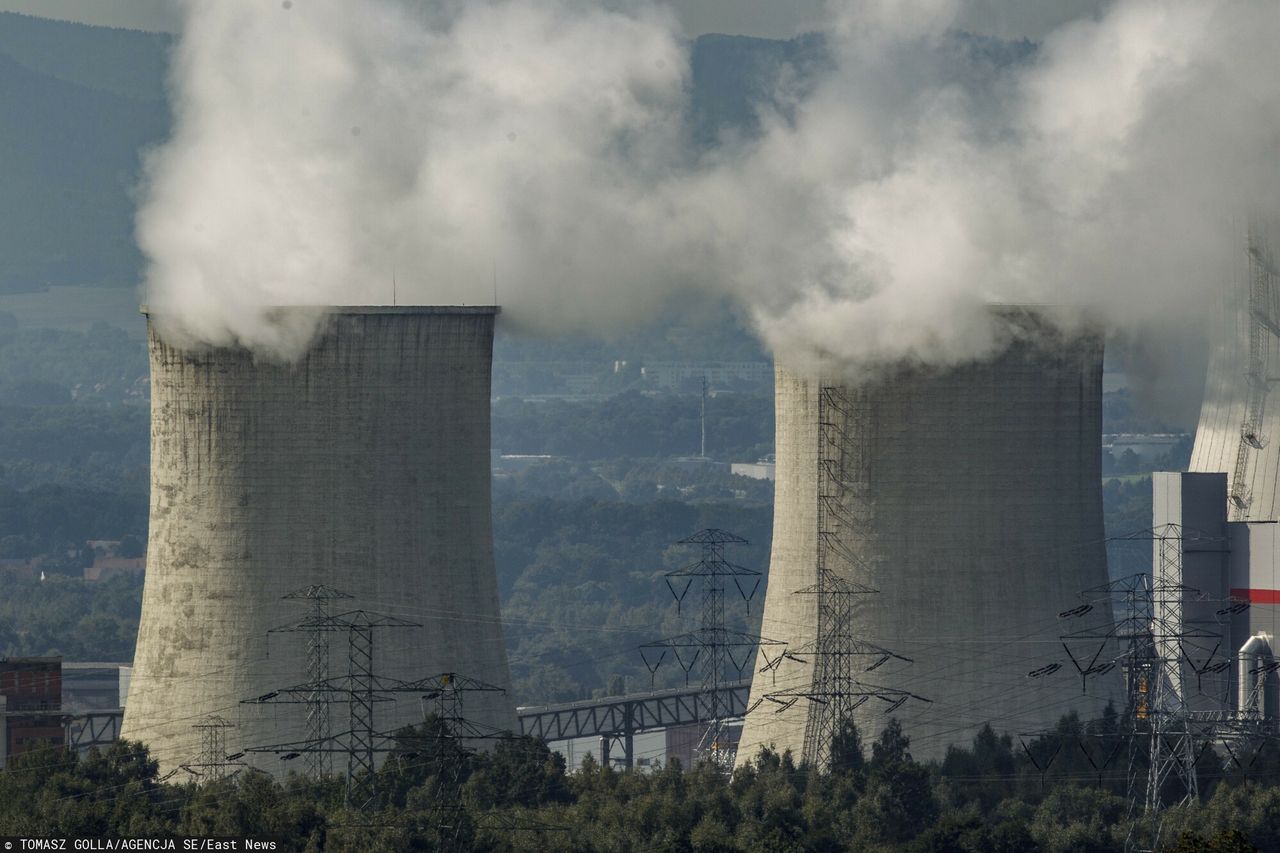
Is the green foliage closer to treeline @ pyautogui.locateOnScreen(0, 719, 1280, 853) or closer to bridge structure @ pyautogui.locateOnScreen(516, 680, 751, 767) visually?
bridge structure @ pyautogui.locateOnScreen(516, 680, 751, 767)

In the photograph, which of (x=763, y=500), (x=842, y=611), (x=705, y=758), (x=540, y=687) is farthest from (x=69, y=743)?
(x=763, y=500)

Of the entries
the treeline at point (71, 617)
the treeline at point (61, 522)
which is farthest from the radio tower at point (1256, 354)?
the treeline at point (61, 522)

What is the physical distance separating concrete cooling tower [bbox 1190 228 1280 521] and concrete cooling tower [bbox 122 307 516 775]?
1253 centimetres

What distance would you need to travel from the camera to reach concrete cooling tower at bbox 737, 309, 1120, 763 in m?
38.4

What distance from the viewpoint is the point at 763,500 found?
16188 centimetres

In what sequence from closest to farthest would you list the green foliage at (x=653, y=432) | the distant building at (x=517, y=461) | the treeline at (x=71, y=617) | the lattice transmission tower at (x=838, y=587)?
the lattice transmission tower at (x=838, y=587)
the treeline at (x=71, y=617)
the distant building at (x=517, y=461)
the green foliage at (x=653, y=432)

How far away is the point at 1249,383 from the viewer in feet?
143

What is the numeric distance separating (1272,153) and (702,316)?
8814mm

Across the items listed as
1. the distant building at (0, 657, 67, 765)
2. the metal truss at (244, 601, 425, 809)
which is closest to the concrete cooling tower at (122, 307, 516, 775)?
the metal truss at (244, 601, 425, 809)

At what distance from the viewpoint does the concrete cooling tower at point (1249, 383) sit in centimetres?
4316

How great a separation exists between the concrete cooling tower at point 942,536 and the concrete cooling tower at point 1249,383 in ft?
17.2

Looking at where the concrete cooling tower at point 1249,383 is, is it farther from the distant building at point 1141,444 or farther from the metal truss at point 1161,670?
the distant building at point 1141,444

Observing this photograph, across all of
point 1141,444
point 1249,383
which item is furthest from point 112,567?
point 1249,383

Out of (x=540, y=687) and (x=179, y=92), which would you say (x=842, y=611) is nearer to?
(x=179, y=92)
